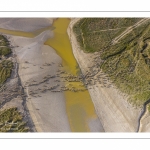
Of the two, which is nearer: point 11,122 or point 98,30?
point 11,122

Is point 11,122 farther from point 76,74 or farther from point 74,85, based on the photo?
point 76,74

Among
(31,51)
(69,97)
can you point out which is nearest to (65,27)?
(31,51)

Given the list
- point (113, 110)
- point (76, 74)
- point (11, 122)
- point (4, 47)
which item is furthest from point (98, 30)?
point (11, 122)

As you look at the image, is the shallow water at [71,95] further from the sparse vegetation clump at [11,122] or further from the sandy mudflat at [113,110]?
the sparse vegetation clump at [11,122]

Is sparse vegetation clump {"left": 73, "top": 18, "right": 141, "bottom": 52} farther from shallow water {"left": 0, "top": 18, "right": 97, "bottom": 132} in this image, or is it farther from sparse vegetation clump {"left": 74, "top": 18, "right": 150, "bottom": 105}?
shallow water {"left": 0, "top": 18, "right": 97, "bottom": 132}

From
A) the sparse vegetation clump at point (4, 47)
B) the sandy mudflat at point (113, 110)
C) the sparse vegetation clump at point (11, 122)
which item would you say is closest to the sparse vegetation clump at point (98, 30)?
the sandy mudflat at point (113, 110)

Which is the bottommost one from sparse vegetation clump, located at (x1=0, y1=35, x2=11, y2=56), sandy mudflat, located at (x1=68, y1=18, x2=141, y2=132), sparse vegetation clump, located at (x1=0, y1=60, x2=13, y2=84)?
sandy mudflat, located at (x1=68, y1=18, x2=141, y2=132)

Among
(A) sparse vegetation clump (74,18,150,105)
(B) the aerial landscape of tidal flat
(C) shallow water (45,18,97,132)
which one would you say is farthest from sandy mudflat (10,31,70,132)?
(A) sparse vegetation clump (74,18,150,105)
